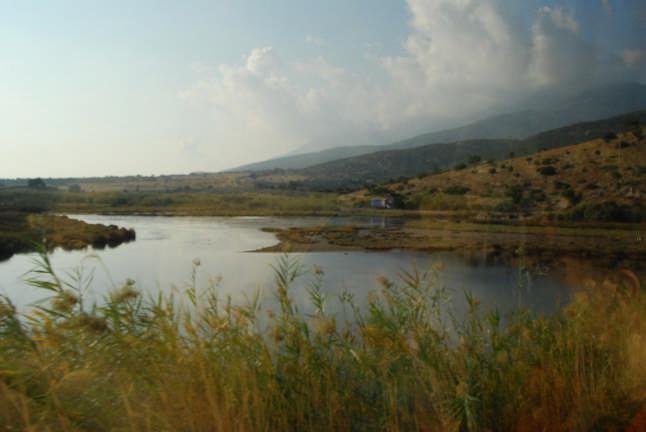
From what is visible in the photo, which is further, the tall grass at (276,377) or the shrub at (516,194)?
the shrub at (516,194)

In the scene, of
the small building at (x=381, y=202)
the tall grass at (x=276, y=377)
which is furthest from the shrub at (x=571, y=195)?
the tall grass at (x=276, y=377)

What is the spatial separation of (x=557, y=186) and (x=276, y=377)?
1787 cm

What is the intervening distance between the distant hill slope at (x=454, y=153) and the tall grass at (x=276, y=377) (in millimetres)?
15247

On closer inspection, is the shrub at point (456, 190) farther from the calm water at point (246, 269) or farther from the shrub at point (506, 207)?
the calm water at point (246, 269)

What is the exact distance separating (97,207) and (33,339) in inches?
825

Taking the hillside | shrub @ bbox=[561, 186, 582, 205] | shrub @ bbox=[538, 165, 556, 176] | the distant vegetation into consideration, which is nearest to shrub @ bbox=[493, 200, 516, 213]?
the hillside

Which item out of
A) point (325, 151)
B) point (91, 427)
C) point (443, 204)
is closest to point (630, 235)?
point (443, 204)

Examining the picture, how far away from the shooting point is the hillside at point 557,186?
50.0 feet

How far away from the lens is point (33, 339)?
8.25ft

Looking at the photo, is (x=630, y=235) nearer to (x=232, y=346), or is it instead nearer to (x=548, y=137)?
(x=548, y=137)

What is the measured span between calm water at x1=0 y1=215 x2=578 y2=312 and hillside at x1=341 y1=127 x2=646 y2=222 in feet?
14.3

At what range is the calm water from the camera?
728 centimetres

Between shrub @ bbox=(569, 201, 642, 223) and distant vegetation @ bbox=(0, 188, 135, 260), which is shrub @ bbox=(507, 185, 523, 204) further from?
distant vegetation @ bbox=(0, 188, 135, 260)

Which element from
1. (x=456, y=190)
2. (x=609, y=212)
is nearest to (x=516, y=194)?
(x=456, y=190)
